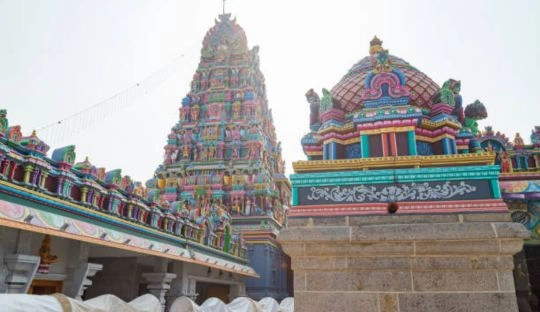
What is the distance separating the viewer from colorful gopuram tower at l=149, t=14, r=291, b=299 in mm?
28562

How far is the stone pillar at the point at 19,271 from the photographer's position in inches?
361

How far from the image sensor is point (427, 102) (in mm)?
8578

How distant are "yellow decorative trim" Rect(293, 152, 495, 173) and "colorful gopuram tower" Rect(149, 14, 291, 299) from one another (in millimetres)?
18685

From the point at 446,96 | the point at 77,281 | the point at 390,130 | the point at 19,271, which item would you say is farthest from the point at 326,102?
the point at 77,281

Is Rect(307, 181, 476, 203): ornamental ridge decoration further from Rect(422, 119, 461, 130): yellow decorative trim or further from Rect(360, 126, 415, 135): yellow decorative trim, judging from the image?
Rect(422, 119, 461, 130): yellow decorative trim

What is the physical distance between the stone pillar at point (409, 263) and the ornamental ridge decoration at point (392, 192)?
342mm

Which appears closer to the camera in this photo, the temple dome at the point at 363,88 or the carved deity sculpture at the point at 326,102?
the carved deity sculpture at the point at 326,102

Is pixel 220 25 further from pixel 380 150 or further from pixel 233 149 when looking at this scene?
pixel 380 150

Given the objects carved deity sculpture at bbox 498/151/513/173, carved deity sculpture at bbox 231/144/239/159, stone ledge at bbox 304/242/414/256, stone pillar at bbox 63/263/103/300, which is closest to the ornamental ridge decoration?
stone ledge at bbox 304/242/414/256

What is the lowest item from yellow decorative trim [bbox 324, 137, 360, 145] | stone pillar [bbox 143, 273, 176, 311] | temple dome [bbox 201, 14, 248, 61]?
stone pillar [bbox 143, 273, 176, 311]

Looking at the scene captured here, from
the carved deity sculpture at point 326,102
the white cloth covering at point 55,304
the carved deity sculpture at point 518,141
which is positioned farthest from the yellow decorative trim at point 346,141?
the carved deity sculpture at point 518,141

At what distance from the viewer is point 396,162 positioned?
236 inches

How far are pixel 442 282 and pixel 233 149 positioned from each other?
27538mm

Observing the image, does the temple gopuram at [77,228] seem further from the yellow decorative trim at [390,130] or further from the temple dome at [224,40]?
the temple dome at [224,40]
